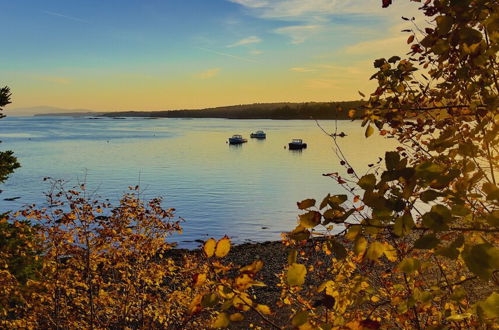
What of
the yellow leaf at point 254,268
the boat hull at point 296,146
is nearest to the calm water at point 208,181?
the boat hull at point 296,146

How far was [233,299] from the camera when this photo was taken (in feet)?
7.62

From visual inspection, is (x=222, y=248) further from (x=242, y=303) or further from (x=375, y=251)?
(x=375, y=251)

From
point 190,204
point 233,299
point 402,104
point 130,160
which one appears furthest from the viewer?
point 130,160

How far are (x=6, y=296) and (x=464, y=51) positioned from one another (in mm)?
11302

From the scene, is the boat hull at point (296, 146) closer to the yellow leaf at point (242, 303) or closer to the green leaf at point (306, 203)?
the yellow leaf at point (242, 303)

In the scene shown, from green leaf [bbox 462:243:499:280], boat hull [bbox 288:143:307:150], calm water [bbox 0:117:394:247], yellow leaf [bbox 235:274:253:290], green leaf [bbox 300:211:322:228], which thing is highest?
green leaf [bbox 300:211:322:228]

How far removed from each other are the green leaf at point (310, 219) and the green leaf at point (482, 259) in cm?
67

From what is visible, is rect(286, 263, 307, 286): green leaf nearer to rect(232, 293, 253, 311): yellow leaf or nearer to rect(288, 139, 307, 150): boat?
rect(232, 293, 253, 311): yellow leaf

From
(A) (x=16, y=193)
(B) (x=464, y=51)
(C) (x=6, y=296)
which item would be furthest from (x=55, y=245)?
(A) (x=16, y=193)

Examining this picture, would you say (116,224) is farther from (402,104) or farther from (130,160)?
(130,160)

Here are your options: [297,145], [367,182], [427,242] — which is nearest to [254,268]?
[367,182]

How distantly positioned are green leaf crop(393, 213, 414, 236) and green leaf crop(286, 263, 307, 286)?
0.49m

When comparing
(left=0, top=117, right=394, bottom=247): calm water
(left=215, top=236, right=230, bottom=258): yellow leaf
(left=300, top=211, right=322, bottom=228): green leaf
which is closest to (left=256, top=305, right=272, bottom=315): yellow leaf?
(left=215, top=236, right=230, bottom=258): yellow leaf

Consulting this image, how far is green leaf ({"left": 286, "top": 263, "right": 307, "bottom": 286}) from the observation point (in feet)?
6.97
